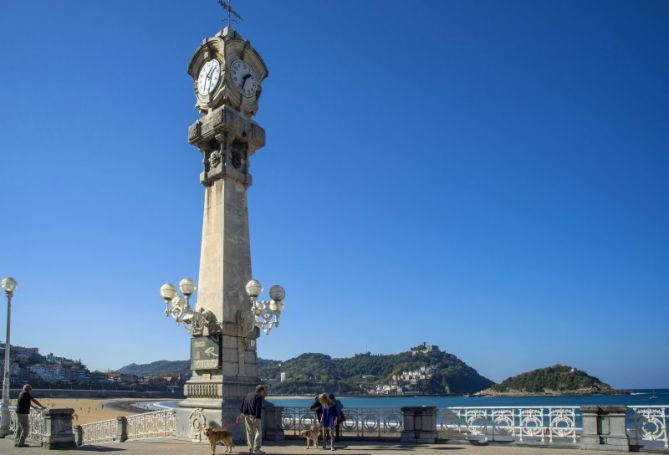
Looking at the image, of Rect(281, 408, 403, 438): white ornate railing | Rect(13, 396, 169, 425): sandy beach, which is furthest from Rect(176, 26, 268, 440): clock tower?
Rect(13, 396, 169, 425): sandy beach

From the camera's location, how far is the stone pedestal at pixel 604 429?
12.8 metres

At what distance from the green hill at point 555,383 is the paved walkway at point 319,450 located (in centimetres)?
15714

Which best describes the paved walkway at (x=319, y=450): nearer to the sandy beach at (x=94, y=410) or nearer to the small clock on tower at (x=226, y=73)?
the small clock on tower at (x=226, y=73)

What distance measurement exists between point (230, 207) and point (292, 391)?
165052mm

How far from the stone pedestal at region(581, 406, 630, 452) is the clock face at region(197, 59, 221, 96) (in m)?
14.0

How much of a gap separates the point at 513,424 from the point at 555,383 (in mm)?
162606

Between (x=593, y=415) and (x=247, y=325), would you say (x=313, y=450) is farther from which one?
(x=593, y=415)

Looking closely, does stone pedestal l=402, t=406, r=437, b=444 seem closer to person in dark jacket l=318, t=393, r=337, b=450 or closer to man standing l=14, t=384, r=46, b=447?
person in dark jacket l=318, t=393, r=337, b=450

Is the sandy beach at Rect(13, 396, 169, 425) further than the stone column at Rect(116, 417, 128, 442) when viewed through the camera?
Yes

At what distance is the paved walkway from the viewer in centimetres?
1286

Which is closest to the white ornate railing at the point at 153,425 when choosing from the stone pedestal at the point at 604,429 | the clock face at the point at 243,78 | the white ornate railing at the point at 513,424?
the white ornate railing at the point at 513,424

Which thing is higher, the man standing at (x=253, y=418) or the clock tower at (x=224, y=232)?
the clock tower at (x=224, y=232)

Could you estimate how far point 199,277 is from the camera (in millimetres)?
17266

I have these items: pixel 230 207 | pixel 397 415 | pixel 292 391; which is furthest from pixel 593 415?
pixel 292 391
